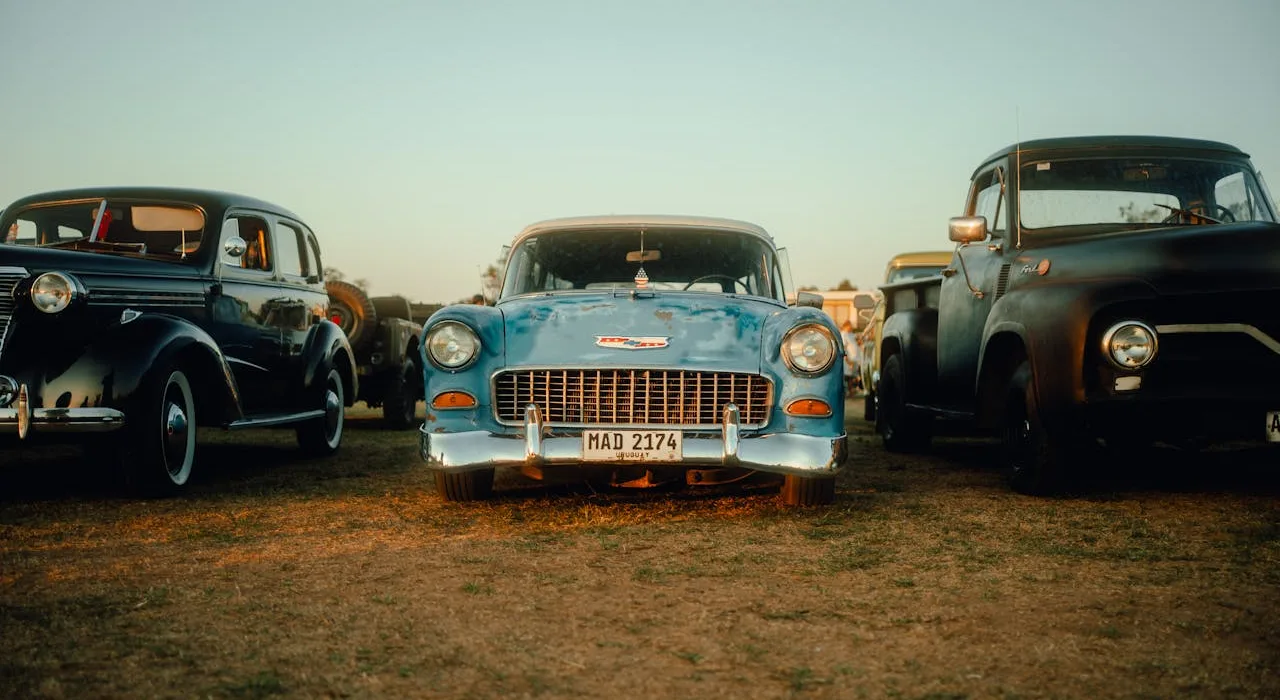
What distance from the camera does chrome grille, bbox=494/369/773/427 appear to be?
5496mm

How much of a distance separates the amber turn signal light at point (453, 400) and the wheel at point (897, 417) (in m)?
4.18

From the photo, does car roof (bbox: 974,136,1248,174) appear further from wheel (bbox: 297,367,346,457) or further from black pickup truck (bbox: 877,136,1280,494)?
wheel (bbox: 297,367,346,457)

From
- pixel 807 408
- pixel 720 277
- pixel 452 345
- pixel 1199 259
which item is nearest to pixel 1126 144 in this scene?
pixel 1199 259

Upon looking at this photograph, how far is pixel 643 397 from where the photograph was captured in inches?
217

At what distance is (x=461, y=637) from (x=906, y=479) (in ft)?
15.0

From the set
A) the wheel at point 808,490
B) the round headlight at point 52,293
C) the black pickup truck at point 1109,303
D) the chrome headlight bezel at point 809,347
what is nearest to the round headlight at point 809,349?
the chrome headlight bezel at point 809,347

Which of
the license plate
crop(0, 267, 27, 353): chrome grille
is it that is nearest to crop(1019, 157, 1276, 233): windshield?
the license plate

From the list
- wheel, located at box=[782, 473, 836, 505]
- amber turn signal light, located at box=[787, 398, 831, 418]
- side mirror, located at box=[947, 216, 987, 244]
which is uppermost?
side mirror, located at box=[947, 216, 987, 244]

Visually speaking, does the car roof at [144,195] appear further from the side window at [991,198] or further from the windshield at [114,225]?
the side window at [991,198]

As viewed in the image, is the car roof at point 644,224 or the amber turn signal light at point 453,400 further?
the car roof at point 644,224

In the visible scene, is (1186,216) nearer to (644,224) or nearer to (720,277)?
(720,277)

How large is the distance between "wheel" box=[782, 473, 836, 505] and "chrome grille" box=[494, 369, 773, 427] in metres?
0.46

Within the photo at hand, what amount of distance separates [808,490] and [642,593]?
2023 millimetres

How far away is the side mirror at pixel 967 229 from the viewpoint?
21.7ft
